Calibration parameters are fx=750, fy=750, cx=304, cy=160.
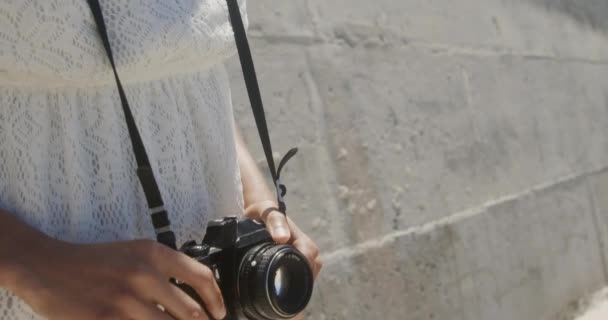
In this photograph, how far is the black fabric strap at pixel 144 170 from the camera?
0.71 meters

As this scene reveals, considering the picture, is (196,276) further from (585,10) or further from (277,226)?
(585,10)

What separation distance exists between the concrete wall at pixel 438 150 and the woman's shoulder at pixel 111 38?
75 cm

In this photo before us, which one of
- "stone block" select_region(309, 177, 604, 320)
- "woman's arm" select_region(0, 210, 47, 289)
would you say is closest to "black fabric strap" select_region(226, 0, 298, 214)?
"woman's arm" select_region(0, 210, 47, 289)

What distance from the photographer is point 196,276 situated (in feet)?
2.25

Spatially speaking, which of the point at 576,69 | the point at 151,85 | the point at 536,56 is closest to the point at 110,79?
the point at 151,85

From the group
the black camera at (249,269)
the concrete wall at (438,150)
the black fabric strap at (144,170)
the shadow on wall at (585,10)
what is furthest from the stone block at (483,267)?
the black fabric strap at (144,170)

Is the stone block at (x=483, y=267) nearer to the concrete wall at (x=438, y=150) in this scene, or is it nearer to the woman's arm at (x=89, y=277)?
the concrete wall at (x=438, y=150)

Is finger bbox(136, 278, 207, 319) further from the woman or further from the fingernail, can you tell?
the fingernail

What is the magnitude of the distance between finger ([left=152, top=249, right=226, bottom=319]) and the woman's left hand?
0.56 ft

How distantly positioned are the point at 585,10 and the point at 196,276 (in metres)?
3.21

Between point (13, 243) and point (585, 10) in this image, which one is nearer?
point (13, 243)

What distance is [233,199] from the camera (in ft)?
2.90

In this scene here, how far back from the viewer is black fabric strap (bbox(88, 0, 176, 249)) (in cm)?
71

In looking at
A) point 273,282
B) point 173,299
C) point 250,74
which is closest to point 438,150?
point 250,74
